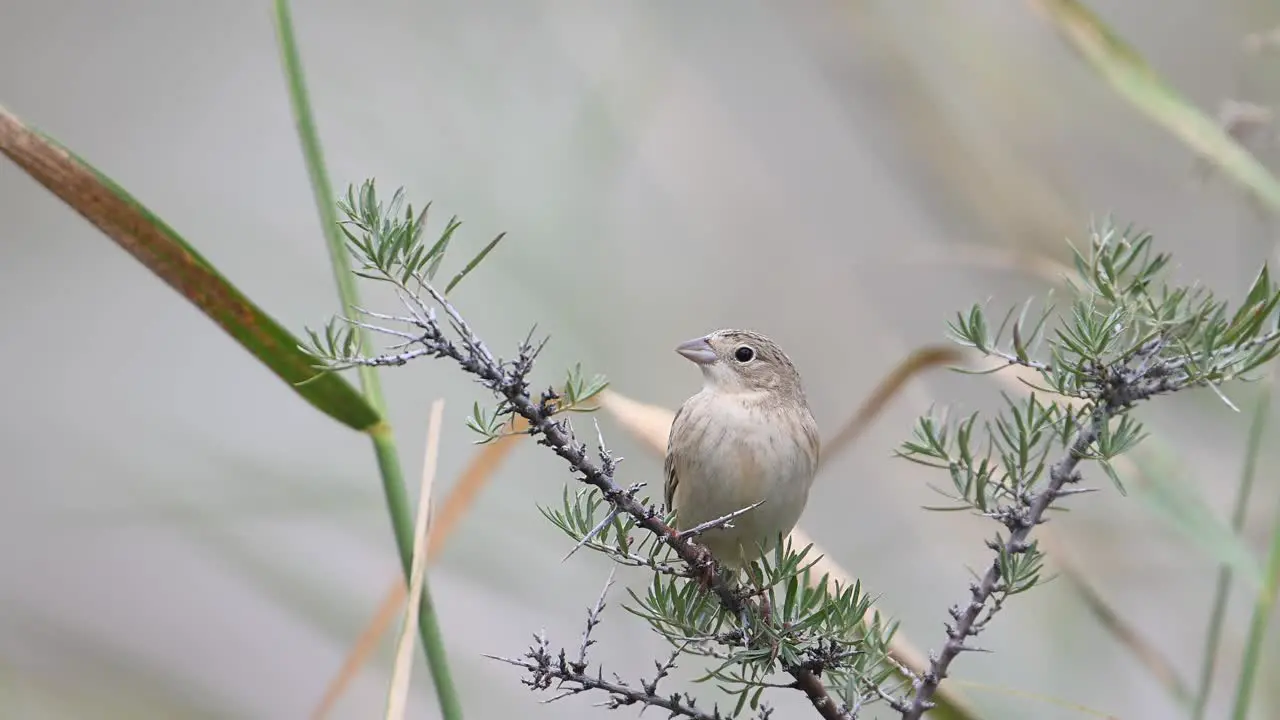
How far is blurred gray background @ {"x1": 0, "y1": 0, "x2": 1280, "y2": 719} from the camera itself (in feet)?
9.66

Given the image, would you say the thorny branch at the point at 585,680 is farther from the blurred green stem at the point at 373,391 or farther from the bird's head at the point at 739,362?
the bird's head at the point at 739,362

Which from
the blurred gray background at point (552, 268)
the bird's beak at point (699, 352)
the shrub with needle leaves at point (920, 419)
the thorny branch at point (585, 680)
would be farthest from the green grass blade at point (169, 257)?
the blurred gray background at point (552, 268)

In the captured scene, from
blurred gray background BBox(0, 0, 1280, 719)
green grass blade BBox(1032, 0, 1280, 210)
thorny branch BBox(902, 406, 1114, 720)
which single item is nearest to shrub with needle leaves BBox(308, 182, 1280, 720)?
thorny branch BBox(902, 406, 1114, 720)

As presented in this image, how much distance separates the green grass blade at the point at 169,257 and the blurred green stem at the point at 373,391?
53 millimetres

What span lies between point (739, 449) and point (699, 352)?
25cm

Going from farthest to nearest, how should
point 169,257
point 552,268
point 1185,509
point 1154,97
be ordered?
1. point 552,268
2. point 1154,97
3. point 1185,509
4. point 169,257

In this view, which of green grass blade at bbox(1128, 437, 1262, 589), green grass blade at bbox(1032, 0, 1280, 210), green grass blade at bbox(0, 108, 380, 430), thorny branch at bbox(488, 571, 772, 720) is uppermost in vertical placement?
green grass blade at bbox(1032, 0, 1280, 210)

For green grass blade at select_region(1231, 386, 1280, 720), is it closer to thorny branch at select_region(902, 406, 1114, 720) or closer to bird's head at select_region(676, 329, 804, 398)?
thorny branch at select_region(902, 406, 1114, 720)

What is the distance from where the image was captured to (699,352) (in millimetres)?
2297

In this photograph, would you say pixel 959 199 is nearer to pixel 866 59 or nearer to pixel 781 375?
pixel 866 59

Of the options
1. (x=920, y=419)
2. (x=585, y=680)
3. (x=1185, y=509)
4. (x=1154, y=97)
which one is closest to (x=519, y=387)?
(x=585, y=680)

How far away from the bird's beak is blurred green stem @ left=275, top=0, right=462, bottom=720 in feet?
3.40

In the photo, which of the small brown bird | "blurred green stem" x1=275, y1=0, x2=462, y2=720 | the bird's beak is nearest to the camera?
"blurred green stem" x1=275, y1=0, x2=462, y2=720

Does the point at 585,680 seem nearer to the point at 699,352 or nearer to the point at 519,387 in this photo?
the point at 519,387
